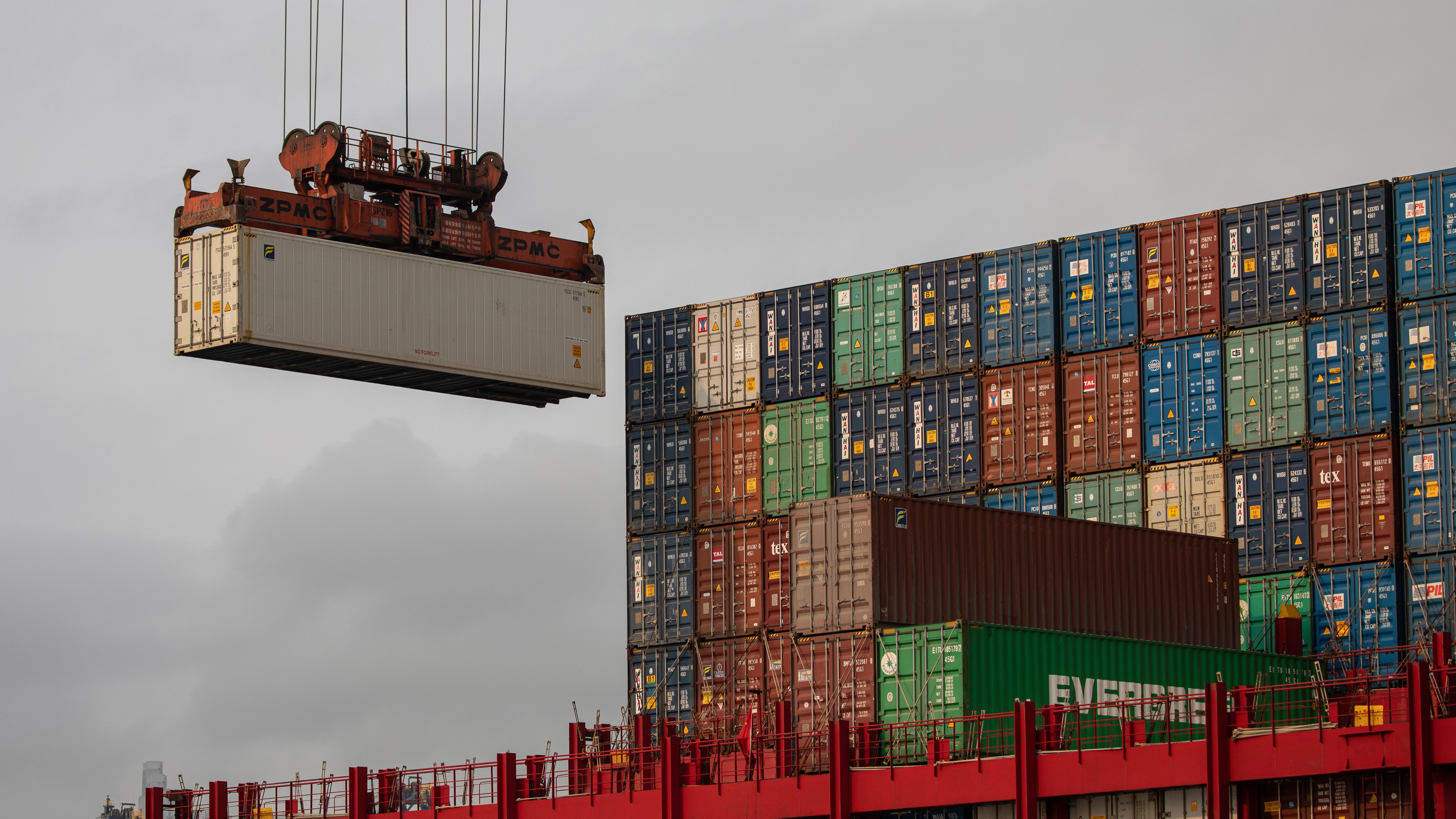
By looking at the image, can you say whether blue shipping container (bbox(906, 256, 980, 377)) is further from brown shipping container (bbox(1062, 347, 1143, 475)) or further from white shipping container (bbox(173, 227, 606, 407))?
white shipping container (bbox(173, 227, 606, 407))

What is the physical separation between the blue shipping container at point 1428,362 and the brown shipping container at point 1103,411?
577cm

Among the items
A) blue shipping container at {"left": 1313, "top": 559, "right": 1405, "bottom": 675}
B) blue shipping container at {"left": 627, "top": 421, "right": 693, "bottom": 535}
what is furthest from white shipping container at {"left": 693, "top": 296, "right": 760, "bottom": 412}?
blue shipping container at {"left": 1313, "top": 559, "right": 1405, "bottom": 675}

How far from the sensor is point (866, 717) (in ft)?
119

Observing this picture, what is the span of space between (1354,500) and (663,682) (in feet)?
50.5

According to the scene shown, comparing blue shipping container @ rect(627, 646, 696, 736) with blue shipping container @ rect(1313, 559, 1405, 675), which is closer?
blue shipping container @ rect(1313, 559, 1405, 675)

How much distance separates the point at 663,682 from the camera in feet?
159

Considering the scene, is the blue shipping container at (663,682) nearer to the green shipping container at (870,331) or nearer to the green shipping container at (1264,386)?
the green shipping container at (870,331)

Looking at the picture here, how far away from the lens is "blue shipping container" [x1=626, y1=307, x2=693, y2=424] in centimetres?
5266

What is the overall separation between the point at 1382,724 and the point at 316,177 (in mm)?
26660

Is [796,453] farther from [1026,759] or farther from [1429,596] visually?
[1026,759]

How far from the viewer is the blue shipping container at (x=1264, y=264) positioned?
44.8 m

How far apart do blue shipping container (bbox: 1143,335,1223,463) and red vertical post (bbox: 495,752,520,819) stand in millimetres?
15879

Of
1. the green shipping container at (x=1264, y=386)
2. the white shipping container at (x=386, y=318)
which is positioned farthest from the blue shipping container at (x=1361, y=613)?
the white shipping container at (x=386, y=318)

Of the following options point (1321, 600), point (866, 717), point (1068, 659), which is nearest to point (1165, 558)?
point (1321, 600)
